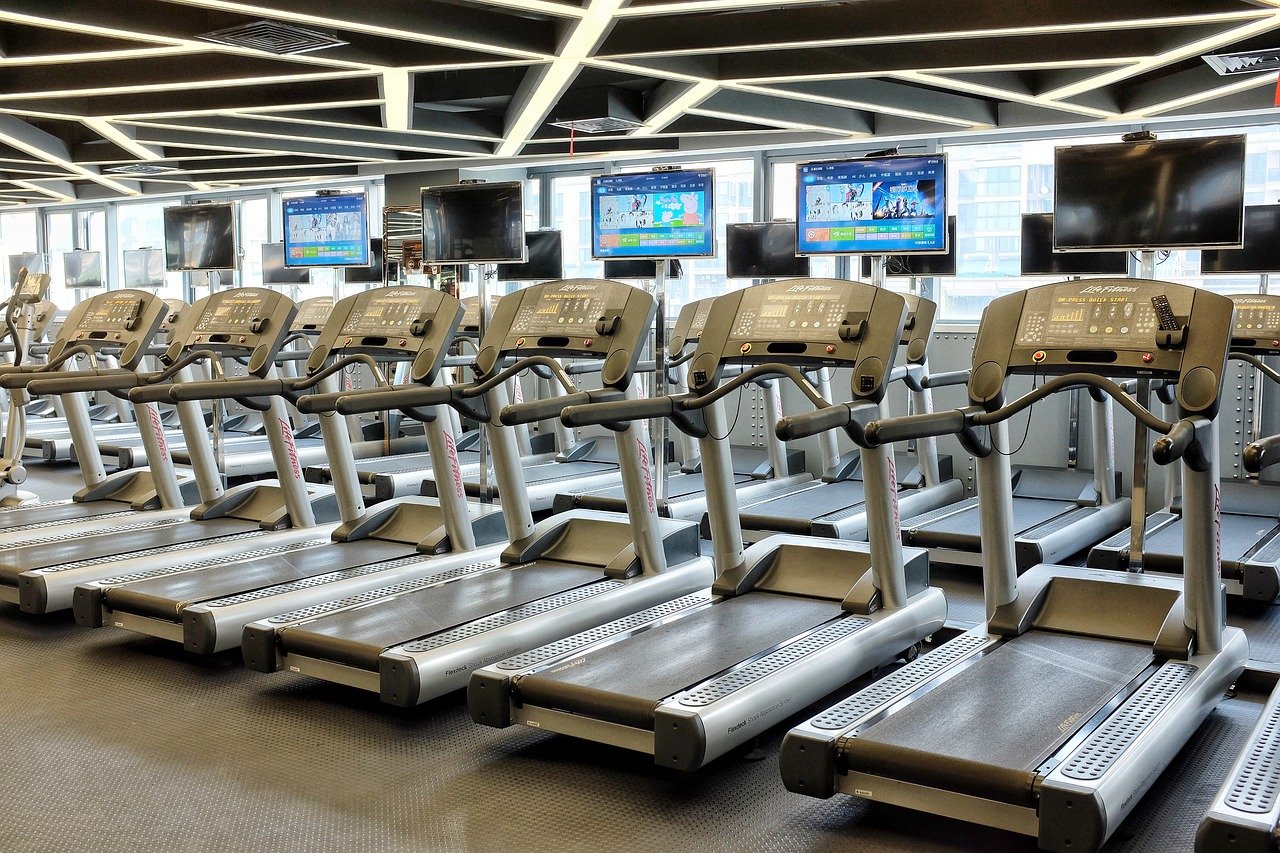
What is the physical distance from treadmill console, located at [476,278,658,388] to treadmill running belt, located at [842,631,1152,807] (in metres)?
1.77

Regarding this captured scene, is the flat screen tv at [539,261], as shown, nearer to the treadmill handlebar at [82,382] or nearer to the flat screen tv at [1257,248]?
the treadmill handlebar at [82,382]

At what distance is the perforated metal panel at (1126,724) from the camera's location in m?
2.60

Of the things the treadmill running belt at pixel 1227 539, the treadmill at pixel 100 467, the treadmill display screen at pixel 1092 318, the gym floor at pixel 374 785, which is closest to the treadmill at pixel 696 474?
the treadmill at pixel 100 467

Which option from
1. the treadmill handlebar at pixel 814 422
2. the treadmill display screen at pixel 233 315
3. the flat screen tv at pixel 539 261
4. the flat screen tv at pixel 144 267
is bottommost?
the treadmill handlebar at pixel 814 422

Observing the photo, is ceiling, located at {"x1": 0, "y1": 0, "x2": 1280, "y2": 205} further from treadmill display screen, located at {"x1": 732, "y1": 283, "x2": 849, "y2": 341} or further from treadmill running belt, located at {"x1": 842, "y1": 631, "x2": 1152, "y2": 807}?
treadmill running belt, located at {"x1": 842, "y1": 631, "x2": 1152, "y2": 807}

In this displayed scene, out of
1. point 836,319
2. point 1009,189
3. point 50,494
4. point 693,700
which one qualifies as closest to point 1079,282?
→ point 836,319

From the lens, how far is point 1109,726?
2.84 m

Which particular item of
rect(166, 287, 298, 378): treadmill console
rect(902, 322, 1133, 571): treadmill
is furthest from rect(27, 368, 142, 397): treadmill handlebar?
rect(902, 322, 1133, 571): treadmill

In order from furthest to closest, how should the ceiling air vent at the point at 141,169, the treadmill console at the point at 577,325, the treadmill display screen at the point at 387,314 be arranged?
the ceiling air vent at the point at 141,169
the treadmill display screen at the point at 387,314
the treadmill console at the point at 577,325

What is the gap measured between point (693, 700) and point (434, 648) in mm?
926

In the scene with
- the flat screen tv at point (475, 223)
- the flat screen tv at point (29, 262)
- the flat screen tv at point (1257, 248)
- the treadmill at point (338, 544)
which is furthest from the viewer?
the flat screen tv at point (29, 262)

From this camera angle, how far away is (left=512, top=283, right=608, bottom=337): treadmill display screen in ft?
15.0

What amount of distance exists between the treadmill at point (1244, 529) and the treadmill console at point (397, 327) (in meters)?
2.78

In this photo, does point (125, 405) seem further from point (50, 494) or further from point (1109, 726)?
point (1109, 726)
